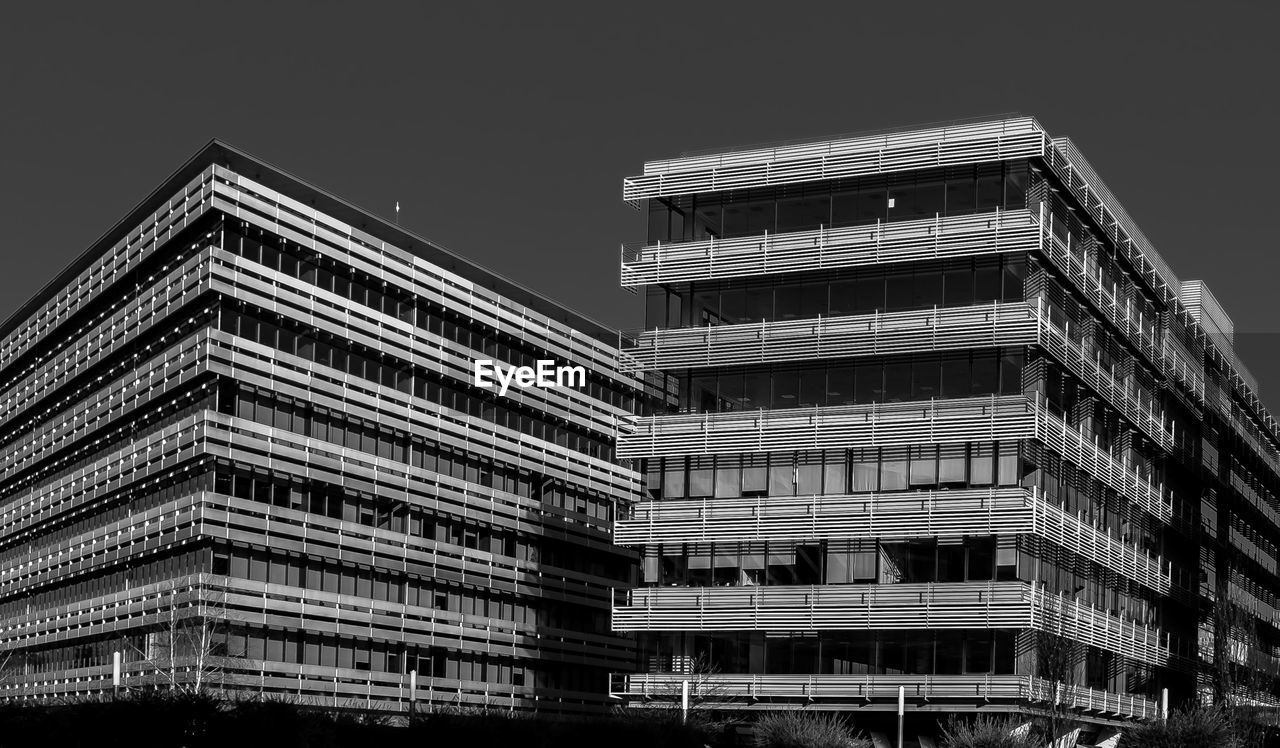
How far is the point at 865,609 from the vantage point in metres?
74.9

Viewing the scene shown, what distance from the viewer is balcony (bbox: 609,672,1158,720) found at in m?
73.1

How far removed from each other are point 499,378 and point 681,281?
26259 mm

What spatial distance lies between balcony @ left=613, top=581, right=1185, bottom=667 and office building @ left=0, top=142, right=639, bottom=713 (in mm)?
18641

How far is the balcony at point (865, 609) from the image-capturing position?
73.1 meters

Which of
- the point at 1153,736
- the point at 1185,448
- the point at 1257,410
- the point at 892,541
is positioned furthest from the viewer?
the point at 1257,410

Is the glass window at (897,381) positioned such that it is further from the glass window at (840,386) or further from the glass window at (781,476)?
the glass window at (781,476)

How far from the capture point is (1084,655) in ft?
262

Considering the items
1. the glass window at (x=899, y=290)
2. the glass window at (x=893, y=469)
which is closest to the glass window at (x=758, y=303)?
the glass window at (x=899, y=290)

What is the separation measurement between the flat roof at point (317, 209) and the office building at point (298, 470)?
17cm

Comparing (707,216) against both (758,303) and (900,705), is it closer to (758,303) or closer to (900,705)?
(758,303)

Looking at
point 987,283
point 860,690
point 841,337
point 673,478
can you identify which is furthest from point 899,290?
point 860,690

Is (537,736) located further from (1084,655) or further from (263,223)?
(263,223)

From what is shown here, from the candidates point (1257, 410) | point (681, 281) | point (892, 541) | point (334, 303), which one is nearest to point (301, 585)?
point (334, 303)

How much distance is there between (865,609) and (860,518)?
3.69 m
